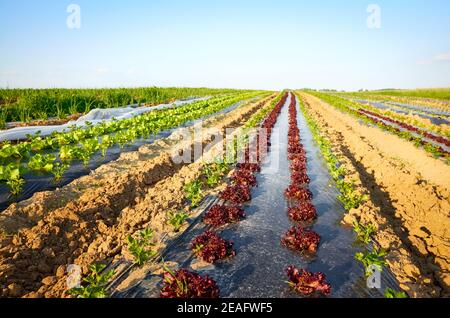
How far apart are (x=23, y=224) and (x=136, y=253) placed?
2.15 m

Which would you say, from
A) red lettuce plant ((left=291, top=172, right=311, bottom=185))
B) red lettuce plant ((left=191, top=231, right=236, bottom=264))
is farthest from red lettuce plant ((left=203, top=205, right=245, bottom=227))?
red lettuce plant ((left=291, top=172, right=311, bottom=185))

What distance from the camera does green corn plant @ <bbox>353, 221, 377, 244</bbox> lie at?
507 cm

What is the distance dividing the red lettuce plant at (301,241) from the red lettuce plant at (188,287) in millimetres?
1580

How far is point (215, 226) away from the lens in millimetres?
5496

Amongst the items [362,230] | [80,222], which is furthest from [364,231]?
[80,222]

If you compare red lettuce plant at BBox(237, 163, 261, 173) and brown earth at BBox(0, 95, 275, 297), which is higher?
red lettuce plant at BBox(237, 163, 261, 173)

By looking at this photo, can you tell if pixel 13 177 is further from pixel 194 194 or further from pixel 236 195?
pixel 236 195

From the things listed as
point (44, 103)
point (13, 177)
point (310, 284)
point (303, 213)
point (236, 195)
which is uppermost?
point (44, 103)

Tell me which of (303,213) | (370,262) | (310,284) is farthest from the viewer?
(303,213)

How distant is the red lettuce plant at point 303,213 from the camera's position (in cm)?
584

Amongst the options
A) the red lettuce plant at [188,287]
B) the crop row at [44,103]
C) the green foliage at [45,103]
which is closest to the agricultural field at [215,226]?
the red lettuce plant at [188,287]

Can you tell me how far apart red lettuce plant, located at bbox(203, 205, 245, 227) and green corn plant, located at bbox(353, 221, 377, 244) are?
2.00m

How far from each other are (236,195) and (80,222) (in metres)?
2.99

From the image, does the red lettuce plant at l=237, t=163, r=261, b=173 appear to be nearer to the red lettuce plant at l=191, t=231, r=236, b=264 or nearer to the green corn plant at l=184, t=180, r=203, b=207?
the green corn plant at l=184, t=180, r=203, b=207
